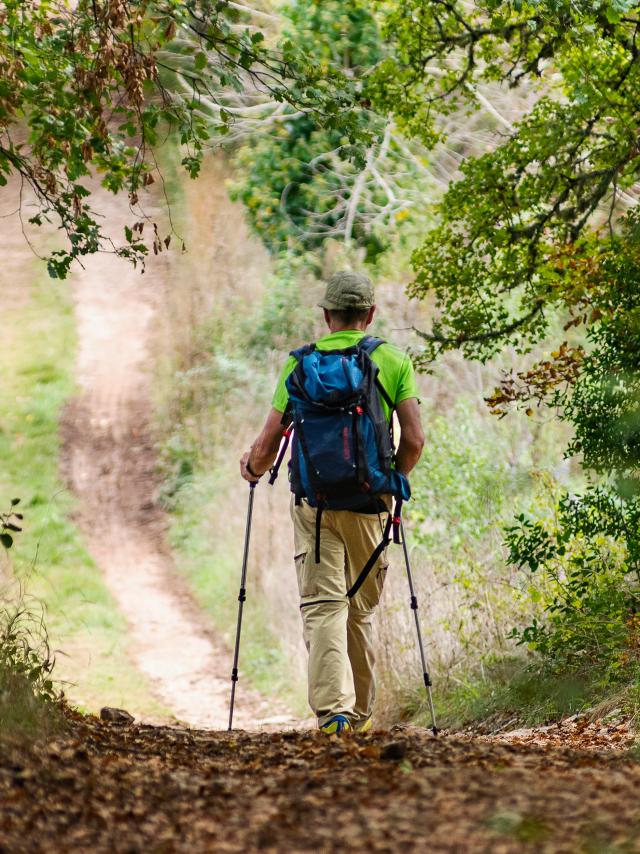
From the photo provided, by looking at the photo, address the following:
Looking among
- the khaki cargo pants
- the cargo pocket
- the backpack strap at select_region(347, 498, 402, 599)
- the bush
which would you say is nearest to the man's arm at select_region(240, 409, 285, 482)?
the khaki cargo pants

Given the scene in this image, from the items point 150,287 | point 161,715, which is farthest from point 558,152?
point 150,287

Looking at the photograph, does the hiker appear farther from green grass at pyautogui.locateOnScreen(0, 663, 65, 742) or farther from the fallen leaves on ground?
green grass at pyautogui.locateOnScreen(0, 663, 65, 742)

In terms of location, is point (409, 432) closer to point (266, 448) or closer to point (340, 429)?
point (340, 429)

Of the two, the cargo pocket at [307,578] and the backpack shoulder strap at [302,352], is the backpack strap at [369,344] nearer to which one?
the backpack shoulder strap at [302,352]

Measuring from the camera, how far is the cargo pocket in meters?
4.69

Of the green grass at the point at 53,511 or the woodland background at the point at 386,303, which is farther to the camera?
the green grass at the point at 53,511

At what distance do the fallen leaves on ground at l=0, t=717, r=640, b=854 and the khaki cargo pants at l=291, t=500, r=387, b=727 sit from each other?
0.70m

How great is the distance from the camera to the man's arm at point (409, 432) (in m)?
4.69

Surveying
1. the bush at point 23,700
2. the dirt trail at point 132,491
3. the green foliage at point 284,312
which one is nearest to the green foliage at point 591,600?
the bush at point 23,700

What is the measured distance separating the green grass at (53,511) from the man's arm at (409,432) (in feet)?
11.9

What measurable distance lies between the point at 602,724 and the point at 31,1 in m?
4.52

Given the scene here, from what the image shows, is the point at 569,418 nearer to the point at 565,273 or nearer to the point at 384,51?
the point at 565,273

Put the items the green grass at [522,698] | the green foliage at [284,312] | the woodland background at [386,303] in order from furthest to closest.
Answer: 1. the green foliage at [284,312]
2. the green grass at [522,698]
3. the woodland background at [386,303]

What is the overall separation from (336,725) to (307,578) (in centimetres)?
60
